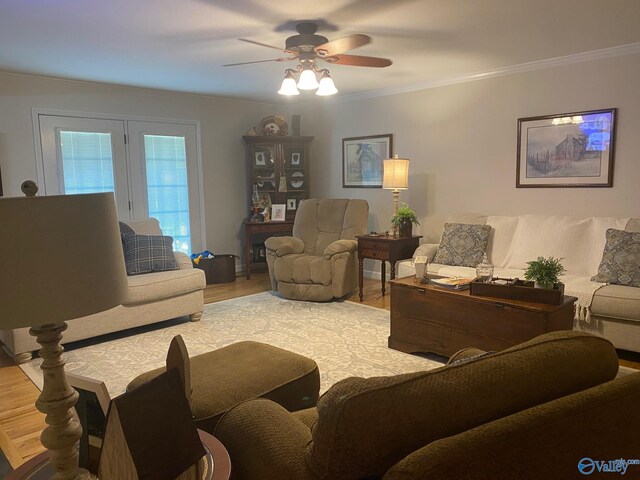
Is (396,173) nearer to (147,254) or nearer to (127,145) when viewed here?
(147,254)

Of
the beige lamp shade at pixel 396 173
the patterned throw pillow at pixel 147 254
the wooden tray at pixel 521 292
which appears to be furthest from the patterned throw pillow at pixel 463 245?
the patterned throw pillow at pixel 147 254

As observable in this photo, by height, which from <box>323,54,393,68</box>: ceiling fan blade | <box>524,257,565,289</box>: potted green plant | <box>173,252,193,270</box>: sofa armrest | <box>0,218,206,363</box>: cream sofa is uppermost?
<box>323,54,393,68</box>: ceiling fan blade

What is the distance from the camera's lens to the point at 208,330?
401 centimetres

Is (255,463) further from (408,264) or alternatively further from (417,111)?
(417,111)

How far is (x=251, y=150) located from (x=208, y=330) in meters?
2.93

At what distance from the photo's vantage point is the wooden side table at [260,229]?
6.04 meters

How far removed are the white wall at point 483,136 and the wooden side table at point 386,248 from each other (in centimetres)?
68

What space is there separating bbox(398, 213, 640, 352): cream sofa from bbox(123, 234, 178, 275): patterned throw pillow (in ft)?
7.15

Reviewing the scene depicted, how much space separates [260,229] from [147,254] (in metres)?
2.13

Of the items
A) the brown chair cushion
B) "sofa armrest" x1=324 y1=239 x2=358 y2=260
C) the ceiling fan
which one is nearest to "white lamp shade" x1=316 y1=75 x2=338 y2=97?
the ceiling fan

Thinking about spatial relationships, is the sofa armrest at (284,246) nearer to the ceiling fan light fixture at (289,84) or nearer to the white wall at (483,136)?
the white wall at (483,136)

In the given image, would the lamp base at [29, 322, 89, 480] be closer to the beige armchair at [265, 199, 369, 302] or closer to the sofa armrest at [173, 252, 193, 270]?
the sofa armrest at [173, 252, 193, 270]

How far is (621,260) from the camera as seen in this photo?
343cm

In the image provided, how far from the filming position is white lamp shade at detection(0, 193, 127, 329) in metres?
0.84
